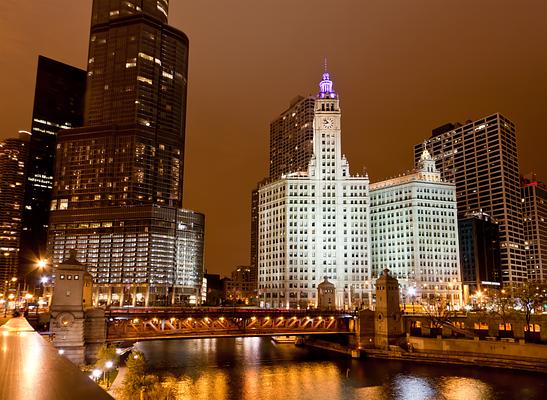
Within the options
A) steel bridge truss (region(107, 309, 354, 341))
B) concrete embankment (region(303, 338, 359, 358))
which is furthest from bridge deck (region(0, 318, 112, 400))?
concrete embankment (region(303, 338, 359, 358))

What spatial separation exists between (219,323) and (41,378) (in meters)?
82.7

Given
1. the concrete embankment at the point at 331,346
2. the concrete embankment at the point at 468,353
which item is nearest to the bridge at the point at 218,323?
the concrete embankment at the point at 331,346

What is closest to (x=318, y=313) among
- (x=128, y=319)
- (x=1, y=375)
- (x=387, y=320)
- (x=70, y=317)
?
(x=387, y=320)

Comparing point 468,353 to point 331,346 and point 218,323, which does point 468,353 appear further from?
point 218,323

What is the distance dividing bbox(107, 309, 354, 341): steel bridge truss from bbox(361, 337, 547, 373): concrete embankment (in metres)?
12.5

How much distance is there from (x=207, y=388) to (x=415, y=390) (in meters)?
32.1

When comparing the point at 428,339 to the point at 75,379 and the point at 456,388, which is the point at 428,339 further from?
the point at 75,379

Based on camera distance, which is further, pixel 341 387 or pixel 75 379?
pixel 341 387

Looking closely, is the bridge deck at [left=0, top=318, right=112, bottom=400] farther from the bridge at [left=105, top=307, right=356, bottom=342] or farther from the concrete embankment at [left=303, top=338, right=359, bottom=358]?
the concrete embankment at [left=303, top=338, right=359, bottom=358]

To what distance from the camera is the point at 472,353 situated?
9944cm

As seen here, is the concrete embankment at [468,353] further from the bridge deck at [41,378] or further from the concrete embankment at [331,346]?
the bridge deck at [41,378]

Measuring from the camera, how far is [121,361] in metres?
93.0

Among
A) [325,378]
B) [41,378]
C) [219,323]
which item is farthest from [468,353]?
[41,378]

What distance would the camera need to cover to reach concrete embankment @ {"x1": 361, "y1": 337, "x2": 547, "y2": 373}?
90.9m
